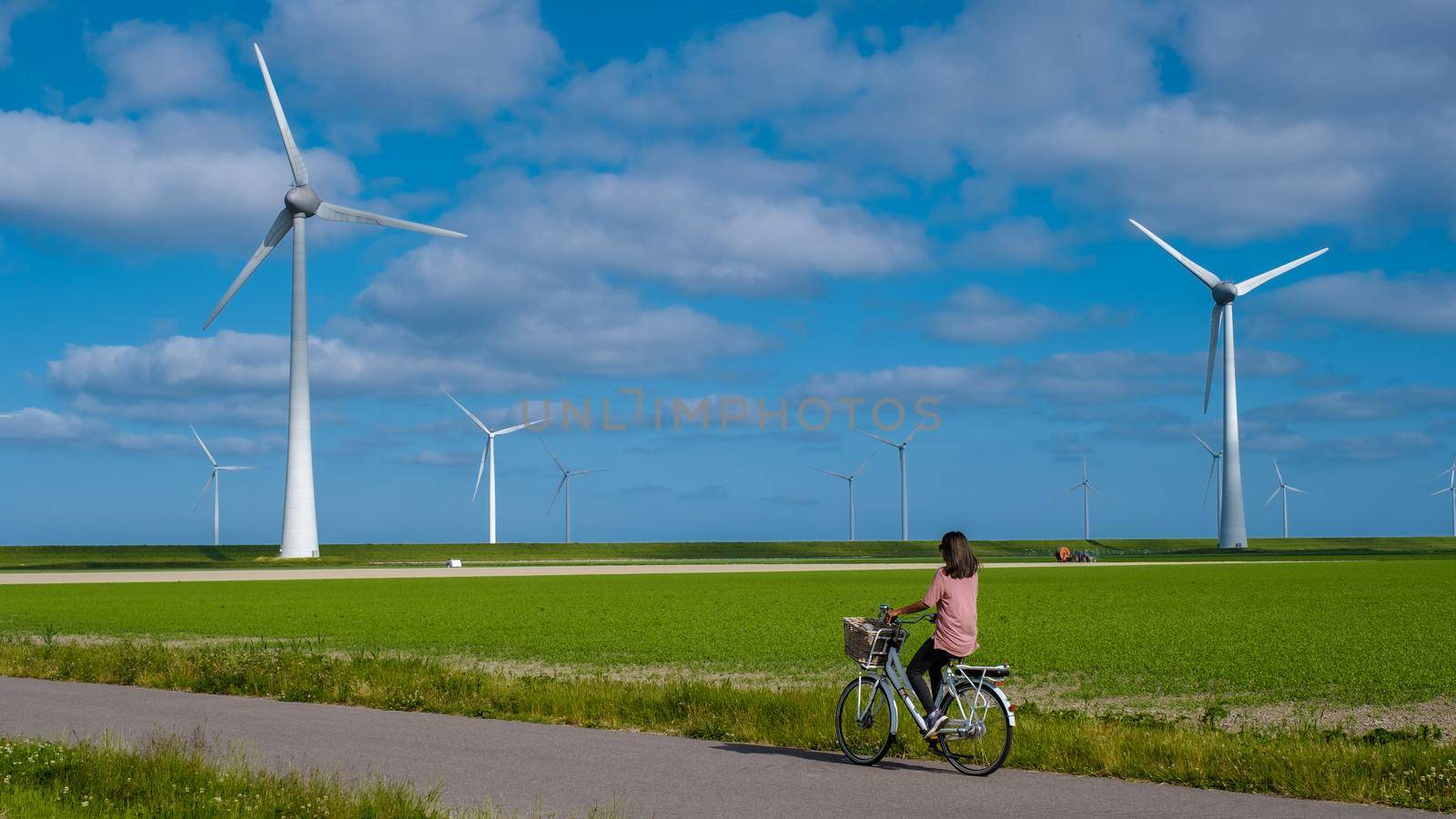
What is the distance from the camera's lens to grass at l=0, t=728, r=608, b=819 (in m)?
10.4

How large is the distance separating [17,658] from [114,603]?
26.0 m

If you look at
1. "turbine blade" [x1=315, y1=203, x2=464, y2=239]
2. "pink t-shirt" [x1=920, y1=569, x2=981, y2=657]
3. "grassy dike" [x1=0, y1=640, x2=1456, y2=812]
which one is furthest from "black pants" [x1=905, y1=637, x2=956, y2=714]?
"turbine blade" [x1=315, y1=203, x2=464, y2=239]

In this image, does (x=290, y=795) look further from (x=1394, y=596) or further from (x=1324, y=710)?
(x=1394, y=596)

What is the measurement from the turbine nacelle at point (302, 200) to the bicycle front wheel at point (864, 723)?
290 feet

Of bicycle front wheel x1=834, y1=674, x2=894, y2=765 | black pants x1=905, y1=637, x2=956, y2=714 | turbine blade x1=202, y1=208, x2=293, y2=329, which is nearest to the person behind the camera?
black pants x1=905, y1=637, x2=956, y2=714

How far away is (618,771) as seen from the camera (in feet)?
42.4

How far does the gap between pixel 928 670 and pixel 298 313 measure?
284 feet

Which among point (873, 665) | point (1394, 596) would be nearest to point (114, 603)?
point (873, 665)

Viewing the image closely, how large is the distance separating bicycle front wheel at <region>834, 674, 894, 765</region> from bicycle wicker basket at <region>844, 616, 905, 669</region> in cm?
25

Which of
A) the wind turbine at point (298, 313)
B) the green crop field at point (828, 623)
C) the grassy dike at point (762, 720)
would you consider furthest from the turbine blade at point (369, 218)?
the grassy dike at point (762, 720)

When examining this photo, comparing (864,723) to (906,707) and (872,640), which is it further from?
(872,640)

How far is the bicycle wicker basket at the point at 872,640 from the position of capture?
1297 cm

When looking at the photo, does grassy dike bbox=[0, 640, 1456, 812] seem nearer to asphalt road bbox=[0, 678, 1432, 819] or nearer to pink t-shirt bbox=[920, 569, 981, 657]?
asphalt road bbox=[0, 678, 1432, 819]

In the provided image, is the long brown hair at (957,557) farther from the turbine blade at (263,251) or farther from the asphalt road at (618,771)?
the turbine blade at (263,251)
